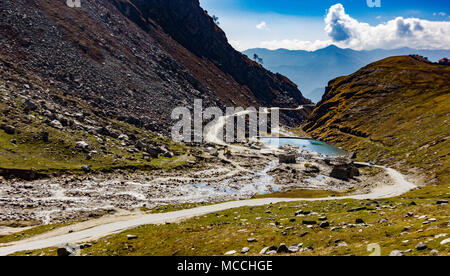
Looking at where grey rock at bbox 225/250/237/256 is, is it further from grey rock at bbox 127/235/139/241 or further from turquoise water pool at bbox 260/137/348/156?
turquoise water pool at bbox 260/137/348/156

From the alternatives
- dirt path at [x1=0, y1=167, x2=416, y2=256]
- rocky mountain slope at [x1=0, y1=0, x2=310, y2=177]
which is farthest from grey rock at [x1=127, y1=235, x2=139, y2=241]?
rocky mountain slope at [x1=0, y1=0, x2=310, y2=177]

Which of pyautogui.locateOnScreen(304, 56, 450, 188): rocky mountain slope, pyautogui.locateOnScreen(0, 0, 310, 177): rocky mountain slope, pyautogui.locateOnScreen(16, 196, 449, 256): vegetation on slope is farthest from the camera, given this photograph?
pyautogui.locateOnScreen(304, 56, 450, 188): rocky mountain slope

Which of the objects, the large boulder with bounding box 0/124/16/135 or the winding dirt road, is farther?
the large boulder with bounding box 0/124/16/135

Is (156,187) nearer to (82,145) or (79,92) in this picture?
(82,145)

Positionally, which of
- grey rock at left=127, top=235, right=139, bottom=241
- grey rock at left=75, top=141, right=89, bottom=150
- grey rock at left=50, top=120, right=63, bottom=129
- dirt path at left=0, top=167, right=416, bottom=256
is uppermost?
grey rock at left=50, top=120, right=63, bottom=129

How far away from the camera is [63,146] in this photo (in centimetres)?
7425

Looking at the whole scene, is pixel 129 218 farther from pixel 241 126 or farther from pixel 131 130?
pixel 241 126

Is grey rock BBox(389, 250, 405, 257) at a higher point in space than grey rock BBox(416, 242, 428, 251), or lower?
lower

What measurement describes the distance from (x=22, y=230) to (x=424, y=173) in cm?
11112

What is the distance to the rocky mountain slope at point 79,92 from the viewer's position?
72.6 metres

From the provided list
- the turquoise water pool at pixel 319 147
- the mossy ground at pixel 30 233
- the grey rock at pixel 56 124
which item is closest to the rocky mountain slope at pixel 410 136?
the turquoise water pool at pixel 319 147

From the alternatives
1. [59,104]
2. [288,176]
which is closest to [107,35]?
[59,104]

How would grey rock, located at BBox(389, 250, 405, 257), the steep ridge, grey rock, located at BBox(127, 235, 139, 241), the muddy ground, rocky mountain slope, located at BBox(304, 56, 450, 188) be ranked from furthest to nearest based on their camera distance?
the steep ridge
rocky mountain slope, located at BBox(304, 56, 450, 188)
the muddy ground
grey rock, located at BBox(127, 235, 139, 241)
grey rock, located at BBox(389, 250, 405, 257)

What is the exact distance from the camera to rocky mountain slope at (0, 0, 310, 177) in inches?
2857
